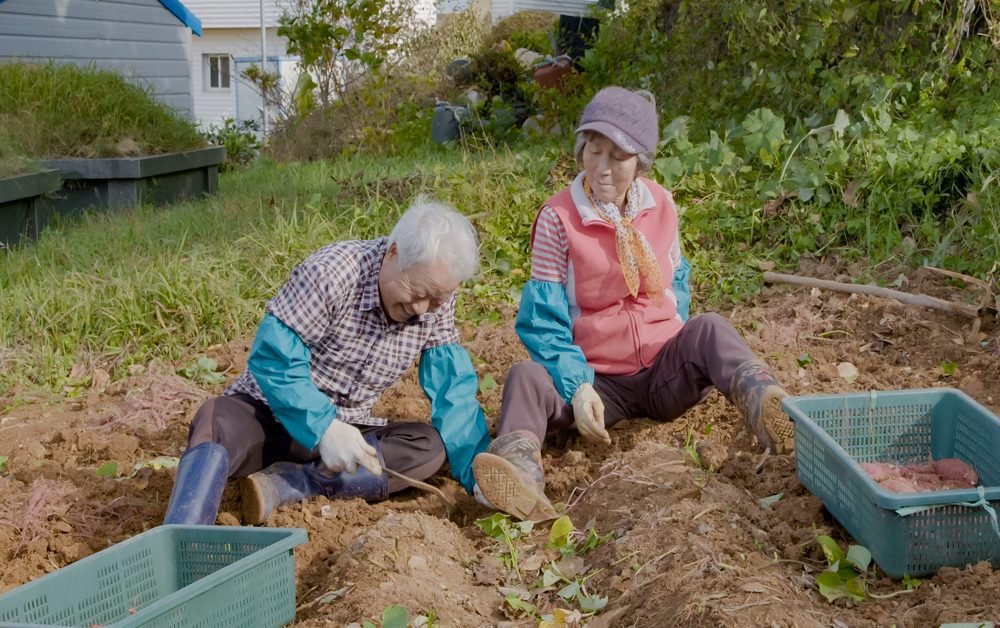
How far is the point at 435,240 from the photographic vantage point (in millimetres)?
2947

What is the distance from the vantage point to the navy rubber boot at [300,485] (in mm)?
3191

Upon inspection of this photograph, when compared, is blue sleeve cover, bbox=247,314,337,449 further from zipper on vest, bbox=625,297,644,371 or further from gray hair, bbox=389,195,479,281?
zipper on vest, bbox=625,297,644,371

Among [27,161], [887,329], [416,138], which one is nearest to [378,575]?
[887,329]

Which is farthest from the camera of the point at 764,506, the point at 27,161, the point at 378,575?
the point at 27,161

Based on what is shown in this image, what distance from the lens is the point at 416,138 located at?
1092cm

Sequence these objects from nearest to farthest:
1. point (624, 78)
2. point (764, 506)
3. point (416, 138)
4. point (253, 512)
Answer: point (764, 506) → point (253, 512) → point (624, 78) → point (416, 138)

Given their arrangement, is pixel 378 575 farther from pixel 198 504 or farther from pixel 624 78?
pixel 624 78

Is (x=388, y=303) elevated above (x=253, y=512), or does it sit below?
above

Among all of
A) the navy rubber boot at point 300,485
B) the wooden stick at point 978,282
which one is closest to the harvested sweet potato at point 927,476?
the navy rubber boot at point 300,485

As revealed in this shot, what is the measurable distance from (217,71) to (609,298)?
87.8ft

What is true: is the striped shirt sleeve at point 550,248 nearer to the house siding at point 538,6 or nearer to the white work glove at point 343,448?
the white work glove at point 343,448

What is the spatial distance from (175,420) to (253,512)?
1.17 m

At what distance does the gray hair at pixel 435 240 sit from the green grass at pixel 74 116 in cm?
621

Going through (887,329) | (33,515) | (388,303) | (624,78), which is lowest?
(33,515)
